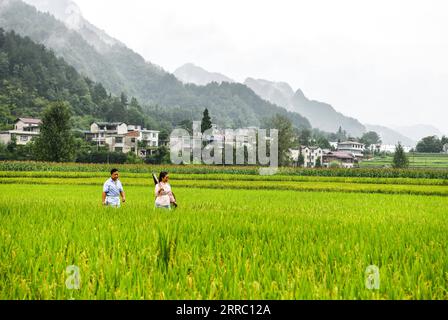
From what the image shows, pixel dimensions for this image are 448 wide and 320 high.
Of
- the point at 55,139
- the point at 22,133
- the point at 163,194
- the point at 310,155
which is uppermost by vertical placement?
the point at 22,133

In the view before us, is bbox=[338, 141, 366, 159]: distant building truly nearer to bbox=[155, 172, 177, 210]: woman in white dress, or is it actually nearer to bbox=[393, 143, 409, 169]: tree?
bbox=[393, 143, 409, 169]: tree

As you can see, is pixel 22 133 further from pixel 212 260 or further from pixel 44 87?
pixel 212 260

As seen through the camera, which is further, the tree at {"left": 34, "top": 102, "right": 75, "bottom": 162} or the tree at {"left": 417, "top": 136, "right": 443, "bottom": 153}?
the tree at {"left": 417, "top": 136, "right": 443, "bottom": 153}

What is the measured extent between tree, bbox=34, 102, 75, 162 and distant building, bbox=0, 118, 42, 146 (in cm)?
1960

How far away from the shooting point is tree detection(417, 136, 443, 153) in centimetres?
13438

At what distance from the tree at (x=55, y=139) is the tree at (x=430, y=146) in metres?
112

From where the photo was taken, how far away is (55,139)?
2426 inches

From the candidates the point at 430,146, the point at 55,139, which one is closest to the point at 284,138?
the point at 55,139

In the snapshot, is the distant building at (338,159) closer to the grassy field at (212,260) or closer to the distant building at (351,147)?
the distant building at (351,147)

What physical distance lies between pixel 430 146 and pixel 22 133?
114849 mm

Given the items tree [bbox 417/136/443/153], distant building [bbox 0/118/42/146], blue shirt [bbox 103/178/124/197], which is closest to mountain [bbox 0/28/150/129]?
distant building [bbox 0/118/42/146]
